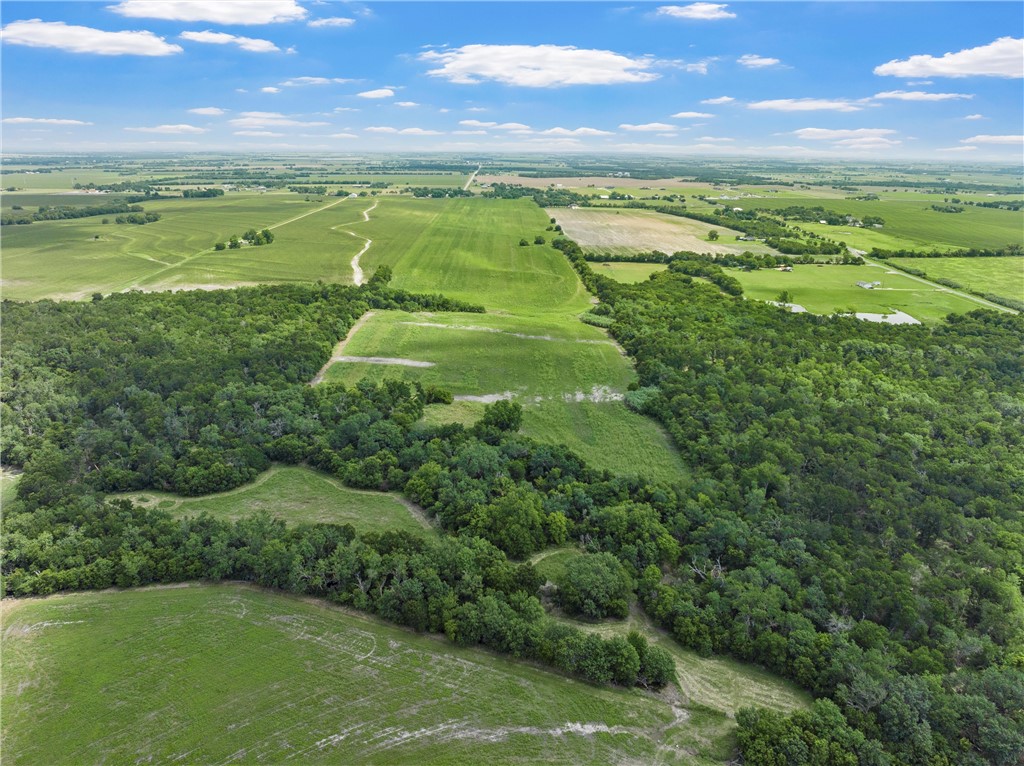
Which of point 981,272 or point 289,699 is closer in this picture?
point 289,699

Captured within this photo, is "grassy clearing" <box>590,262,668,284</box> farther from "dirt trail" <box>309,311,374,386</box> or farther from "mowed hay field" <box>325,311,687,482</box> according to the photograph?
"dirt trail" <box>309,311,374,386</box>

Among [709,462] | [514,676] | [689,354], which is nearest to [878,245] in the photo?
[689,354]

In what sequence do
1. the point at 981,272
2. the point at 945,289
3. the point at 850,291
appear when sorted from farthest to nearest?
the point at 981,272
the point at 945,289
the point at 850,291

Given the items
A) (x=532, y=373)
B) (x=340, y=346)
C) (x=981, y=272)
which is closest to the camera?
(x=532, y=373)

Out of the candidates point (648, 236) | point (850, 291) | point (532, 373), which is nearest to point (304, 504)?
point (532, 373)

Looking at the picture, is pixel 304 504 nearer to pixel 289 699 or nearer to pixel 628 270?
pixel 289 699
